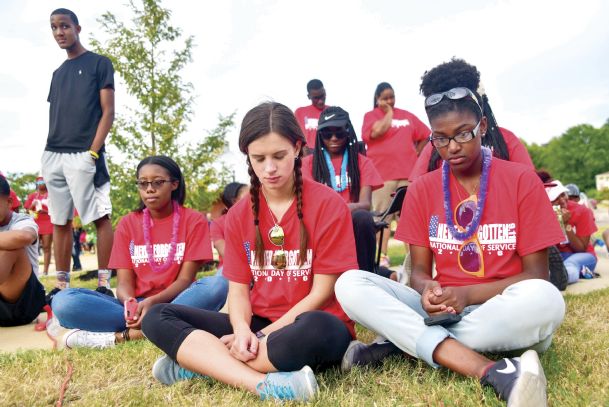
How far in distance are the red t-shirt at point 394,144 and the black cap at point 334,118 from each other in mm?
2218

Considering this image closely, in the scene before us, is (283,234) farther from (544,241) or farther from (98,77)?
(98,77)

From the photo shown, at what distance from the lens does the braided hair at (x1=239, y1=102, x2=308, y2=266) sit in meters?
2.55

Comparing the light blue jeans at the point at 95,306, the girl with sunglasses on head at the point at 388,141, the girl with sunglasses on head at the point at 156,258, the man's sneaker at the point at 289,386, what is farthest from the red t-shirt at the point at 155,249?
the girl with sunglasses on head at the point at 388,141

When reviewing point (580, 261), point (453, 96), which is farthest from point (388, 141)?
point (453, 96)

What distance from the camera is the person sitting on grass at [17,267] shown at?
157 inches

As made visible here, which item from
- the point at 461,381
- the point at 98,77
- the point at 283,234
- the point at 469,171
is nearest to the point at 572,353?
the point at 461,381

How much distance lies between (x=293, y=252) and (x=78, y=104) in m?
3.35

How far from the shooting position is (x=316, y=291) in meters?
2.53

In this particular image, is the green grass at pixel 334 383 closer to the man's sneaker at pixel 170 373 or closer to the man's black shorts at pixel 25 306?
the man's sneaker at pixel 170 373

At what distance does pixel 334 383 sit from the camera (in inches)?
89.4

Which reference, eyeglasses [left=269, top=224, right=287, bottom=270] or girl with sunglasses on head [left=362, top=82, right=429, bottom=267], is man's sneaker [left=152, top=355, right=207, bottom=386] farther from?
girl with sunglasses on head [left=362, top=82, right=429, bottom=267]

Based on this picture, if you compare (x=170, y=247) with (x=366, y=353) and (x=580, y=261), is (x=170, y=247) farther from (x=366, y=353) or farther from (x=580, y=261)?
(x=580, y=261)

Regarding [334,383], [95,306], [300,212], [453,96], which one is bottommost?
[334,383]

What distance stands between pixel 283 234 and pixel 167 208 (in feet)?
5.11
